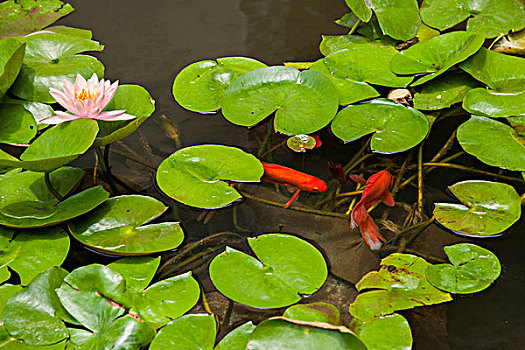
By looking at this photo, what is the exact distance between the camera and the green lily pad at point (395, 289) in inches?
57.4

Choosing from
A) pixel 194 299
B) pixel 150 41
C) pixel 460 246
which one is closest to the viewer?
pixel 194 299

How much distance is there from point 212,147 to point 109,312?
80 centimetres

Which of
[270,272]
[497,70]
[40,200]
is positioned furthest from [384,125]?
[40,200]

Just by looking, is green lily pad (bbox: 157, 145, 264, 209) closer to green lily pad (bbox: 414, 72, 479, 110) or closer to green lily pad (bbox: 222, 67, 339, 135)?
green lily pad (bbox: 222, 67, 339, 135)

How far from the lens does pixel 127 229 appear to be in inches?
65.2

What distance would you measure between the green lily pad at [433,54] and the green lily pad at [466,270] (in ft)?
3.22

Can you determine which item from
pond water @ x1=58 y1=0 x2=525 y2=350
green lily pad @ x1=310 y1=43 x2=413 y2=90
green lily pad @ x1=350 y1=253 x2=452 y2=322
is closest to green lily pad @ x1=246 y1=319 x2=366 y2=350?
green lily pad @ x1=350 y1=253 x2=452 y2=322

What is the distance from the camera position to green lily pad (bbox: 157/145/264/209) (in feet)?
5.76

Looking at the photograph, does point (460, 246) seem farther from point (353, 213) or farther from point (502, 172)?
point (502, 172)

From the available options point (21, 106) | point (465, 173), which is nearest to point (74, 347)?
point (21, 106)

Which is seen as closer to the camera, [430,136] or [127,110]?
[127,110]

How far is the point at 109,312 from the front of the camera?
1393 mm

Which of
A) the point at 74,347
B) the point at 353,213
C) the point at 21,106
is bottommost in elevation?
the point at 74,347

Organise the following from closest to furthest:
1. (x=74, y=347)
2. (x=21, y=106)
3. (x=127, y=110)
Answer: (x=74, y=347) → (x=127, y=110) → (x=21, y=106)
